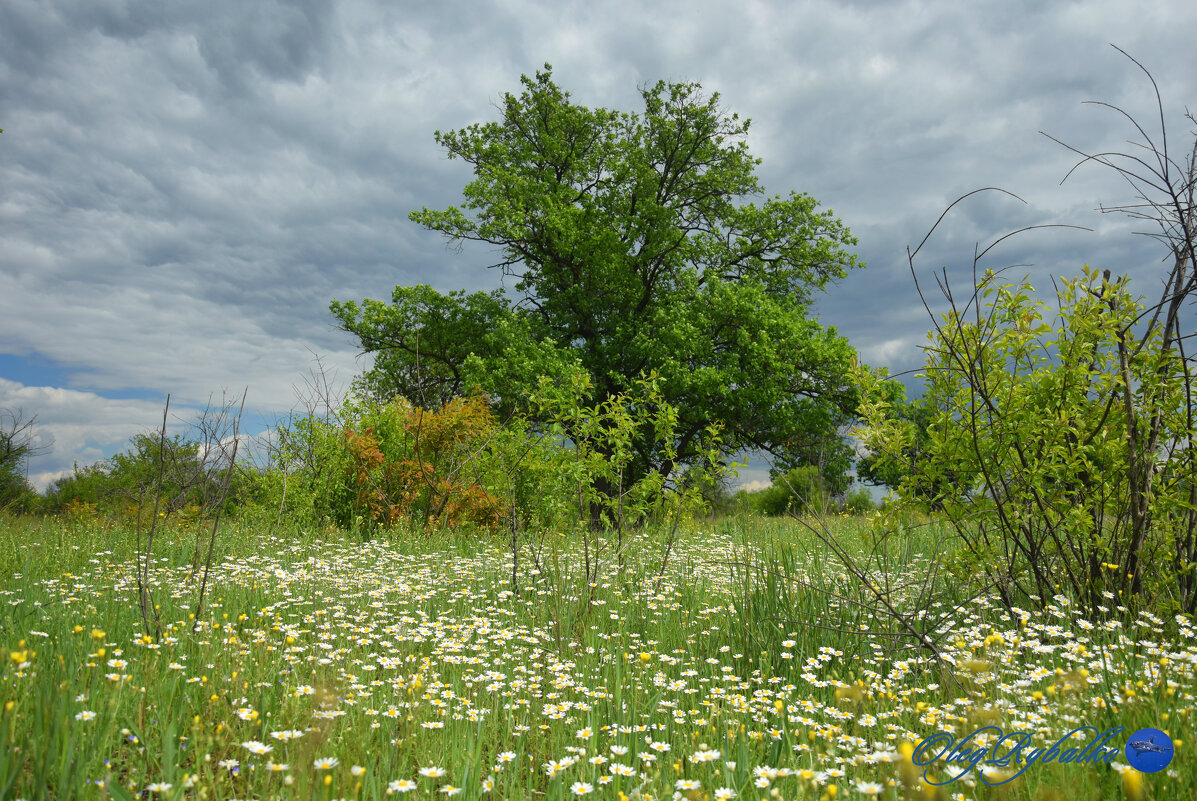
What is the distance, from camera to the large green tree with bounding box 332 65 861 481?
1781cm

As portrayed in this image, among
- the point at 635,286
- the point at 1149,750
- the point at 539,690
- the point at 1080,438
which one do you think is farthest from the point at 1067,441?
the point at 635,286

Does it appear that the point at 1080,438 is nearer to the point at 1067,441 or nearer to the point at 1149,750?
the point at 1067,441

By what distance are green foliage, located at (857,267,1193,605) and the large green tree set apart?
12.1 meters

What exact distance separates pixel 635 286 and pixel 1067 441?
1518 centimetres

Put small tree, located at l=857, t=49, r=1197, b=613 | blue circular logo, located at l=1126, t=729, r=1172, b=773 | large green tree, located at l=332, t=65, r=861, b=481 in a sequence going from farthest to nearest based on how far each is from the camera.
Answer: large green tree, located at l=332, t=65, r=861, b=481 < small tree, located at l=857, t=49, r=1197, b=613 < blue circular logo, located at l=1126, t=729, r=1172, b=773

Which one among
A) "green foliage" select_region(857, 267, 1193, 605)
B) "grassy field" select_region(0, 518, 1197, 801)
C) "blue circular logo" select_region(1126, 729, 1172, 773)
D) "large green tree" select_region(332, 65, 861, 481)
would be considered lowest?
"grassy field" select_region(0, 518, 1197, 801)

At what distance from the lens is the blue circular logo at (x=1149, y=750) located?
87.7 inches

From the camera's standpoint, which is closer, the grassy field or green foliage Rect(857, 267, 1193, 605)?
the grassy field

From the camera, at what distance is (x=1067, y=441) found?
15.5 feet

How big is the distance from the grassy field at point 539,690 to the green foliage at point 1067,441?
47 centimetres

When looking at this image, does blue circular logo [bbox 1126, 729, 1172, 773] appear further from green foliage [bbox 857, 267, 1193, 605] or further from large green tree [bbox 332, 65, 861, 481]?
large green tree [bbox 332, 65, 861, 481]

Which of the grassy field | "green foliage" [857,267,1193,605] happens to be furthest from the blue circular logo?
"green foliage" [857,267,1193,605]

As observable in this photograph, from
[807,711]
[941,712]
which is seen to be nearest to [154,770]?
[807,711]

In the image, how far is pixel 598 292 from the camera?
19344 millimetres
